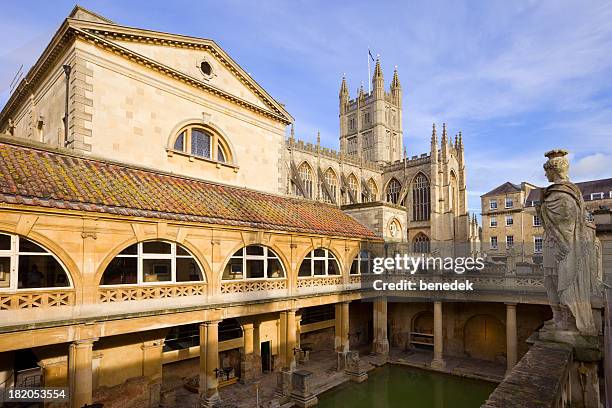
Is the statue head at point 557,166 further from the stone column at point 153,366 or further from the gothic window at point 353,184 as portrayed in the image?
the gothic window at point 353,184

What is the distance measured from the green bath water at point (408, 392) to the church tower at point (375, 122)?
49.5 m

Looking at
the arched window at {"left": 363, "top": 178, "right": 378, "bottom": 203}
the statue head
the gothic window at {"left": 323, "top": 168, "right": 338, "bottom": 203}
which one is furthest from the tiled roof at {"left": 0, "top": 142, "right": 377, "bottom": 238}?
the arched window at {"left": 363, "top": 178, "right": 378, "bottom": 203}

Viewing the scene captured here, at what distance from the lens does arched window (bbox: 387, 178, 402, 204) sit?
183 ft

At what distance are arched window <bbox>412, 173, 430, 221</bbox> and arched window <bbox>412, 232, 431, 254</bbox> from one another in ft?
8.01

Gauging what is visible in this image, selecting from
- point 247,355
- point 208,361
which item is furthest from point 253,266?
point 208,361

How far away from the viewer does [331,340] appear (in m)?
25.8

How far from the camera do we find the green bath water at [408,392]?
17.1 m

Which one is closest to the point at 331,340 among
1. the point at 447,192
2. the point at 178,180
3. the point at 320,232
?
the point at 320,232

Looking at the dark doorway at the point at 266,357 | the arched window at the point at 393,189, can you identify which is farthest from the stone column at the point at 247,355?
the arched window at the point at 393,189

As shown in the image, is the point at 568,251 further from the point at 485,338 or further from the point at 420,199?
the point at 420,199

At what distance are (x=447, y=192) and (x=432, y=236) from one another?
6475mm

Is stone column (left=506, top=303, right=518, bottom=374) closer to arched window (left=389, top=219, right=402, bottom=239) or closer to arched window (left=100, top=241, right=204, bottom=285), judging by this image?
arched window (left=389, top=219, right=402, bottom=239)

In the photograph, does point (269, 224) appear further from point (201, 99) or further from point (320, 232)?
point (201, 99)

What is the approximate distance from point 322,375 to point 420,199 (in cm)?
3752
